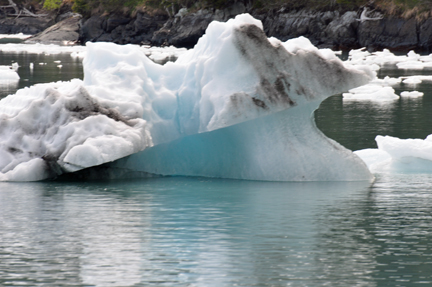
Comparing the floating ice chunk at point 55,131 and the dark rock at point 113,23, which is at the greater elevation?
the dark rock at point 113,23

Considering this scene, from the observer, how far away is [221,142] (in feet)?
30.3

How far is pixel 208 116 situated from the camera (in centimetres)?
879

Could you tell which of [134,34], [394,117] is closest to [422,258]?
[394,117]

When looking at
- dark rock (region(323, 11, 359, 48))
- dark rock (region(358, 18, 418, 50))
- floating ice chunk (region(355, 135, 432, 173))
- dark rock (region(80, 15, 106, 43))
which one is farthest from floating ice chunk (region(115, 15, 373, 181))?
dark rock (region(80, 15, 106, 43))

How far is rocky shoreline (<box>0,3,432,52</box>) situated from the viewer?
4575 centimetres

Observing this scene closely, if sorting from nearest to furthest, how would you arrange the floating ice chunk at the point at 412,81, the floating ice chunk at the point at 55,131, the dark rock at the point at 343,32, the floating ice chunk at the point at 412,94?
the floating ice chunk at the point at 55,131, the floating ice chunk at the point at 412,94, the floating ice chunk at the point at 412,81, the dark rock at the point at 343,32

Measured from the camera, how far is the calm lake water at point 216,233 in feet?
16.7

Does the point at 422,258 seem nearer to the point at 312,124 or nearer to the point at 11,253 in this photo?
the point at 11,253

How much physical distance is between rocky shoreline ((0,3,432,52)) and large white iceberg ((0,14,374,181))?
37.4m

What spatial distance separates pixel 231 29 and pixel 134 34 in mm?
53188

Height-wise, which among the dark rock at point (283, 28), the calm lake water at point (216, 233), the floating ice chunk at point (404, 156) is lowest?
the calm lake water at point (216, 233)

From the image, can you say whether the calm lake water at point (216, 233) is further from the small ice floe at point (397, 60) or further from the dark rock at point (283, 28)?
the dark rock at point (283, 28)

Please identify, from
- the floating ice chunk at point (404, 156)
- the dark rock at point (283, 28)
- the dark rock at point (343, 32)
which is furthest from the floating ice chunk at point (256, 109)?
the dark rock at point (343, 32)

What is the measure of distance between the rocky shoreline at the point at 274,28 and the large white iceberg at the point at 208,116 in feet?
123
